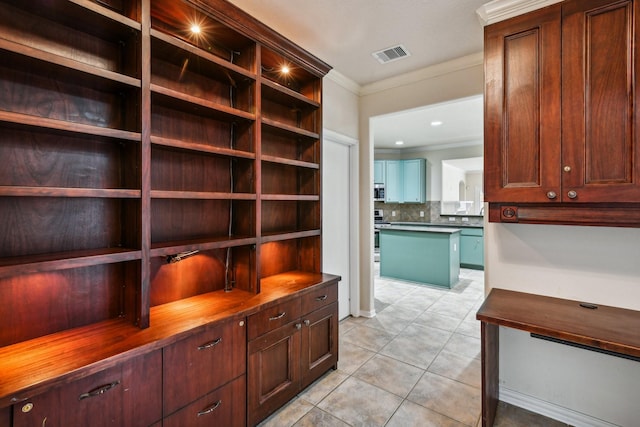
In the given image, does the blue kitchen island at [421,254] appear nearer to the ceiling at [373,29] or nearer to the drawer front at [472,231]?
the drawer front at [472,231]

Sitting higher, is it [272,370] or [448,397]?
[272,370]

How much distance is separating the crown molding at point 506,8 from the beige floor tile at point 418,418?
2602mm

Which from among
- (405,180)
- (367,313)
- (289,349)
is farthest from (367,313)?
(405,180)

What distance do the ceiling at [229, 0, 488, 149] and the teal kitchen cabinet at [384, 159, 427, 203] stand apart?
421 cm

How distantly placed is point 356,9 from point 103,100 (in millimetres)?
1768

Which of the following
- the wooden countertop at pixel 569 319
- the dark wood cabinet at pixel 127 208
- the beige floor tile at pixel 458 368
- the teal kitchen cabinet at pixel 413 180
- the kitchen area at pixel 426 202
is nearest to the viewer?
the dark wood cabinet at pixel 127 208

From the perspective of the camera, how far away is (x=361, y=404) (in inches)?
84.8

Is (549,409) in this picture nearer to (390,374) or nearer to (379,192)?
(390,374)

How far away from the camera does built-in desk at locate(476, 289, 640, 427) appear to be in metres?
1.46

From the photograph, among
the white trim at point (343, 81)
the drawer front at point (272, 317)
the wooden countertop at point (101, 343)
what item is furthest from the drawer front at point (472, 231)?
the wooden countertop at point (101, 343)

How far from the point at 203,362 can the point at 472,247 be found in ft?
20.5

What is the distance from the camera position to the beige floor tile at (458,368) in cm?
246

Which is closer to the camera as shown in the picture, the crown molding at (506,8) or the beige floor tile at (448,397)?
the crown molding at (506,8)

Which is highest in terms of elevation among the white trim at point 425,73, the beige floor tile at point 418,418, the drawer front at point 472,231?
the white trim at point 425,73
